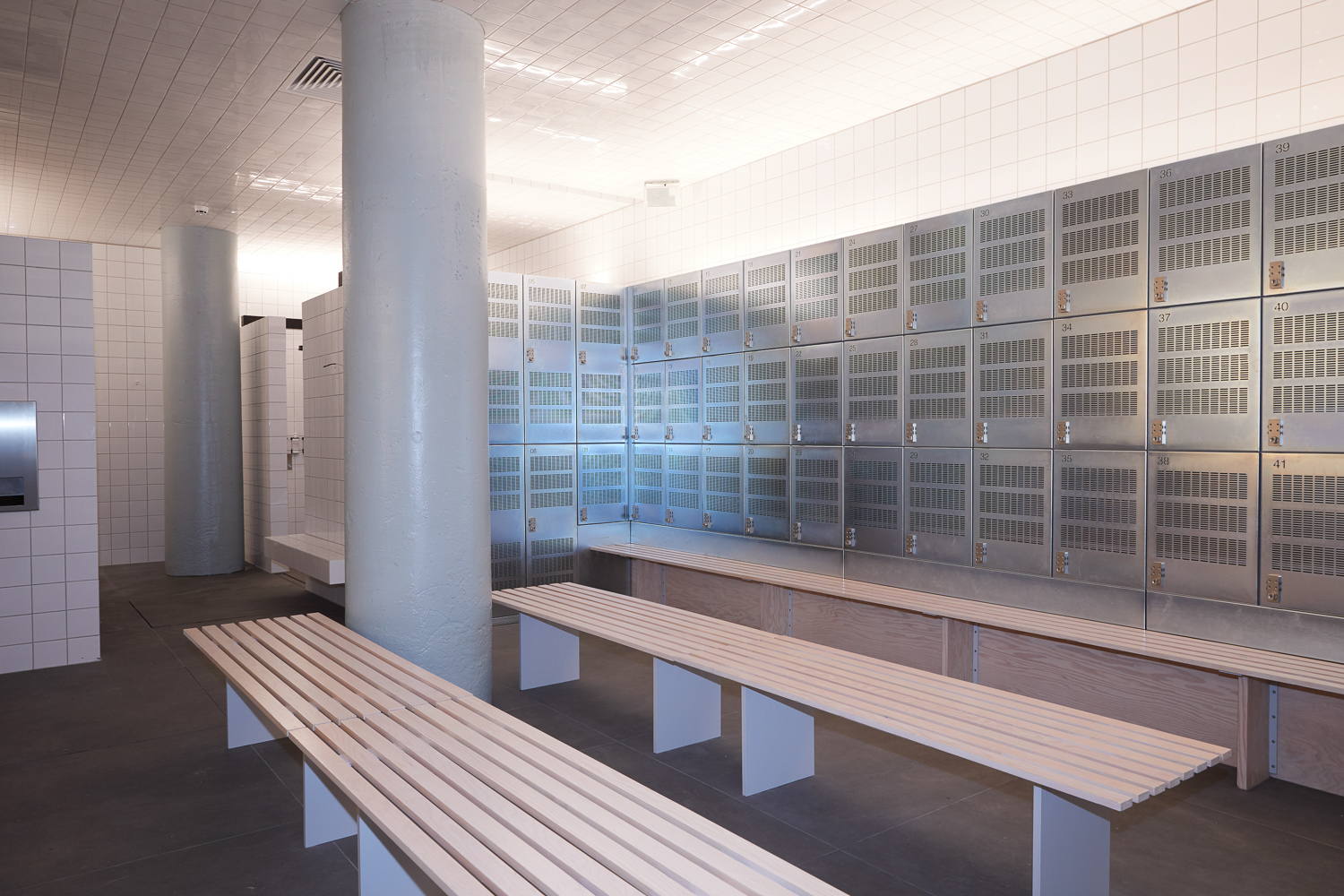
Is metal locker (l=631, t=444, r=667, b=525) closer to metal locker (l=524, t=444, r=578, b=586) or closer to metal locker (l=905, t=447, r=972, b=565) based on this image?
metal locker (l=524, t=444, r=578, b=586)

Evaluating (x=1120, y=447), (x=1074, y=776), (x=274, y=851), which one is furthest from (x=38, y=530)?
(x=1120, y=447)

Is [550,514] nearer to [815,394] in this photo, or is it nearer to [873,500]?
[815,394]

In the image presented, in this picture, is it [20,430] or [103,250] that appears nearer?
[20,430]

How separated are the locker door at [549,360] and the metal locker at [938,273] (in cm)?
287

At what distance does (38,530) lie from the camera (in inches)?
195

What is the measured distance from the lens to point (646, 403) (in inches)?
271

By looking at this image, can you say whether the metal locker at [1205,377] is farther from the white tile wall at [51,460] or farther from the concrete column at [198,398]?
the concrete column at [198,398]

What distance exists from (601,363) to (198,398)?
14.7 ft

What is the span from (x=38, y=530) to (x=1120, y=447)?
19.8ft

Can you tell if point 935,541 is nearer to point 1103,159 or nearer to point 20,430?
point 1103,159

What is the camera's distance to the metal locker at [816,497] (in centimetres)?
531

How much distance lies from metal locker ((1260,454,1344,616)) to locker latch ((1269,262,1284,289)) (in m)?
0.71

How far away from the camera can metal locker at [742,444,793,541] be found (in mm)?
5695

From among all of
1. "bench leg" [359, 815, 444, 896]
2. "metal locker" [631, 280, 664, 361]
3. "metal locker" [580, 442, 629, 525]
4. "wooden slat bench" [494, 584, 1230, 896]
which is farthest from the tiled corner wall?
"bench leg" [359, 815, 444, 896]
